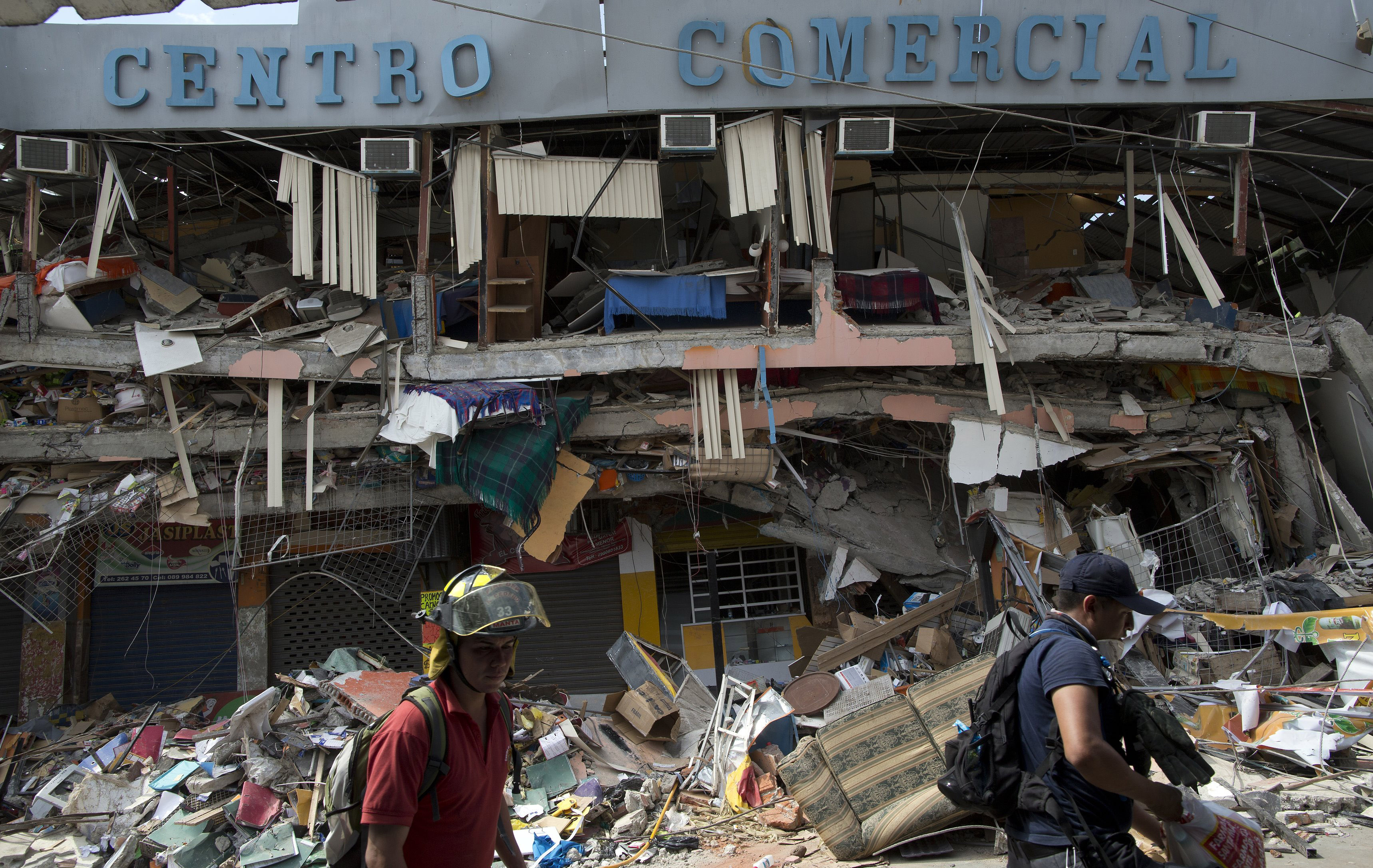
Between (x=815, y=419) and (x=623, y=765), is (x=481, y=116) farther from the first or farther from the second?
(x=623, y=765)

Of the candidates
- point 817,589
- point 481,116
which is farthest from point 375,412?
point 817,589

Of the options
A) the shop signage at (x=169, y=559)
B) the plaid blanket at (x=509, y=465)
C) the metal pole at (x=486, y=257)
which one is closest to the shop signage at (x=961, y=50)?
the metal pole at (x=486, y=257)

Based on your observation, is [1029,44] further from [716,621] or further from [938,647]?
[716,621]

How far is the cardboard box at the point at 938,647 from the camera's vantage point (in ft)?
30.9

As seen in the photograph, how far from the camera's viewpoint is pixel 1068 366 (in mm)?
10289

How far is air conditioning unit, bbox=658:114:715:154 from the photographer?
8.90m

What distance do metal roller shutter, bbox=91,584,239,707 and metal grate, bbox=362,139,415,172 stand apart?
638cm

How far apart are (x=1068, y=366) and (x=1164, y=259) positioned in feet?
5.44

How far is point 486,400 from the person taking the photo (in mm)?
8781

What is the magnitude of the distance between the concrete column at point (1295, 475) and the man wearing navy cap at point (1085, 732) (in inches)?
339

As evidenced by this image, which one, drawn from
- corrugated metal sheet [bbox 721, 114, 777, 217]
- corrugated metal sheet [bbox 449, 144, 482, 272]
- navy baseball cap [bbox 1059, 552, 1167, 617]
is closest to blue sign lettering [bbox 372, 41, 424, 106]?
corrugated metal sheet [bbox 449, 144, 482, 272]

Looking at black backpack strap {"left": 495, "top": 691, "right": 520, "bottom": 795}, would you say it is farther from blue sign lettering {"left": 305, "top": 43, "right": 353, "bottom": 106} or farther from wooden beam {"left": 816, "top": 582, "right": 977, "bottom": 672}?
blue sign lettering {"left": 305, "top": 43, "right": 353, "bottom": 106}

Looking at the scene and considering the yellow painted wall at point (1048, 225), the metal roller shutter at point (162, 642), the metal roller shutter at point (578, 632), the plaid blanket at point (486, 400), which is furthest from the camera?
the yellow painted wall at point (1048, 225)

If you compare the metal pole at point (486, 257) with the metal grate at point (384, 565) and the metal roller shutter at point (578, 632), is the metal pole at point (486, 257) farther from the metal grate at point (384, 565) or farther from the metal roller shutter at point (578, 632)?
the metal roller shutter at point (578, 632)
